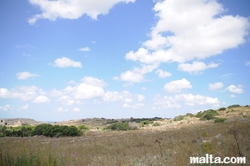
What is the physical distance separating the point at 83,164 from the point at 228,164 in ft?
16.3

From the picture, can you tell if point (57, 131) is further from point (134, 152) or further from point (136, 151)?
point (134, 152)

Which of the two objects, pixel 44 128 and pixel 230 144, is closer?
pixel 230 144

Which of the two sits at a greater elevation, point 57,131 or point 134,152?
point 134,152

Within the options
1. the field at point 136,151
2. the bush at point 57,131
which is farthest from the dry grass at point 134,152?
the bush at point 57,131

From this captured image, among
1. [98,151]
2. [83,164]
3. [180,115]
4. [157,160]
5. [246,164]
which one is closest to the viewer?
[246,164]

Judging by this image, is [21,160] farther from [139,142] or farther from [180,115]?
[180,115]

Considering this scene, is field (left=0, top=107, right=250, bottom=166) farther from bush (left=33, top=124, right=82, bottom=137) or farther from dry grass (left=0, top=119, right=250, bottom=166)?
bush (left=33, top=124, right=82, bottom=137)

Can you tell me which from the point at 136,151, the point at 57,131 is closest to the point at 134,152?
the point at 136,151

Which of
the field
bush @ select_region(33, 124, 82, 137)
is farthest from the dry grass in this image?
bush @ select_region(33, 124, 82, 137)

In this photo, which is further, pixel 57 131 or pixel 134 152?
pixel 57 131

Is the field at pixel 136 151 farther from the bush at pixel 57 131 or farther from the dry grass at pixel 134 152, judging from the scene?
the bush at pixel 57 131

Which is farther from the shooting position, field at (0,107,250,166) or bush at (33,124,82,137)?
bush at (33,124,82,137)

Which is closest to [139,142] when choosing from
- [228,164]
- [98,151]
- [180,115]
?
[98,151]

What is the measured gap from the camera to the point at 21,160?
17.2 ft
